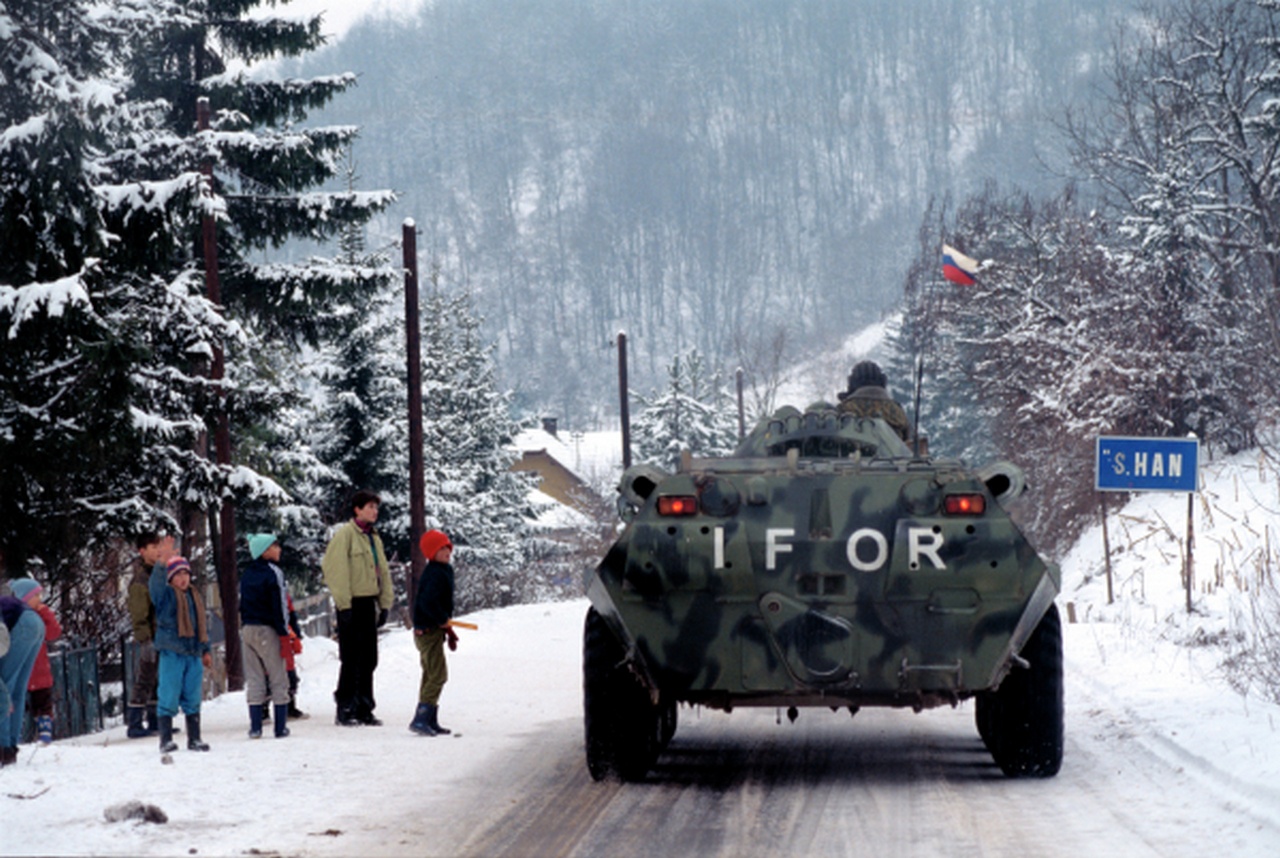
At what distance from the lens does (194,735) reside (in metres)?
11.7

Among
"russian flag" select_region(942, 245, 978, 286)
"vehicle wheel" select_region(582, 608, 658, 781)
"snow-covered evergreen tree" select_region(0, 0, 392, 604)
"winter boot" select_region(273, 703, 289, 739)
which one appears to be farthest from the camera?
"russian flag" select_region(942, 245, 978, 286)

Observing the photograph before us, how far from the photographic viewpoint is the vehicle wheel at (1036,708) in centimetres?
980

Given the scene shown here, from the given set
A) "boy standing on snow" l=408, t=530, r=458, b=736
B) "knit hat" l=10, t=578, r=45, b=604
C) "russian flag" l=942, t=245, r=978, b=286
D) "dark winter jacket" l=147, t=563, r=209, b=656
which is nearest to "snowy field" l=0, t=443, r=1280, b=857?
"boy standing on snow" l=408, t=530, r=458, b=736

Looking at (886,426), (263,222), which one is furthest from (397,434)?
(886,426)

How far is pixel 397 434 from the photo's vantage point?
36.9 meters

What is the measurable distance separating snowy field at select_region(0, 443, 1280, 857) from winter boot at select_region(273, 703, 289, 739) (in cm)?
15

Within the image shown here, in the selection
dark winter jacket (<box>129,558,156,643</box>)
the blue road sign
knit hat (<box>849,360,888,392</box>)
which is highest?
knit hat (<box>849,360,888,392</box>)

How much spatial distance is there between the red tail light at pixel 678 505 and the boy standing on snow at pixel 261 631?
432cm

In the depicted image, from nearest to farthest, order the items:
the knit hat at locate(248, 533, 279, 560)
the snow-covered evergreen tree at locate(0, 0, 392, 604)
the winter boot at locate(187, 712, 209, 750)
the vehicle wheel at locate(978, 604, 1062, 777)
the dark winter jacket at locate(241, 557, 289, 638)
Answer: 1. the vehicle wheel at locate(978, 604, 1062, 777)
2. the winter boot at locate(187, 712, 209, 750)
3. the dark winter jacket at locate(241, 557, 289, 638)
4. the knit hat at locate(248, 533, 279, 560)
5. the snow-covered evergreen tree at locate(0, 0, 392, 604)

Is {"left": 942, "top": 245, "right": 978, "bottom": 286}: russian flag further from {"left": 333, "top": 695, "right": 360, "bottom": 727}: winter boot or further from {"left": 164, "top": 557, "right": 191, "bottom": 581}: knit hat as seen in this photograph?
{"left": 164, "top": 557, "right": 191, "bottom": 581}: knit hat

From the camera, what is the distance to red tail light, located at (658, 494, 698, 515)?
31.7ft

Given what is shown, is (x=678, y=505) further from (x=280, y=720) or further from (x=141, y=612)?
(x=141, y=612)

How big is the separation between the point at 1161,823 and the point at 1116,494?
30.0 metres

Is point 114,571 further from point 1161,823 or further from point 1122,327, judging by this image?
point 1122,327
